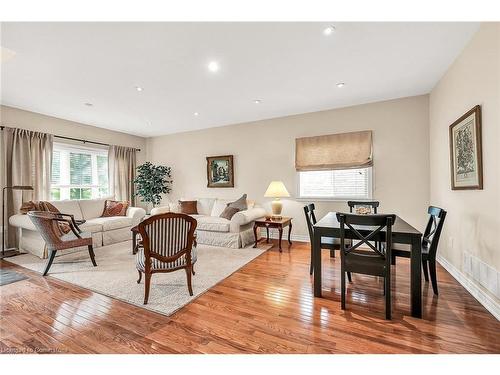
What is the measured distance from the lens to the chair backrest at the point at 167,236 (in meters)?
2.27

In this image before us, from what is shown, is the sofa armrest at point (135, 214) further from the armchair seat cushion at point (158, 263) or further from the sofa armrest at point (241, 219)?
the armchair seat cushion at point (158, 263)

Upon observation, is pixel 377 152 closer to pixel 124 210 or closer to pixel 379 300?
pixel 379 300

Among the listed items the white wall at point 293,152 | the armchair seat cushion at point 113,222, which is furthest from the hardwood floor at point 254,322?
the white wall at point 293,152

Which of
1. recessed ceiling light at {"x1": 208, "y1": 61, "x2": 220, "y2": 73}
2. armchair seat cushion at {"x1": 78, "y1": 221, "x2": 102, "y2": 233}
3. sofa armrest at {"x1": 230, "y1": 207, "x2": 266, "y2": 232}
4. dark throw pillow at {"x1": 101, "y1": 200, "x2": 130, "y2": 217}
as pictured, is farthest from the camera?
dark throw pillow at {"x1": 101, "y1": 200, "x2": 130, "y2": 217}

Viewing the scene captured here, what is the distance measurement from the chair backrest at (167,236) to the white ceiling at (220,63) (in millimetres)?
1804

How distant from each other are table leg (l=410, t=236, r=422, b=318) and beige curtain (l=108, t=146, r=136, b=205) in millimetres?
6219

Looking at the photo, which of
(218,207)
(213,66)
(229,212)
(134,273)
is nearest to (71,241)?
(134,273)

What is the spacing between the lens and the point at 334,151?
4418mm

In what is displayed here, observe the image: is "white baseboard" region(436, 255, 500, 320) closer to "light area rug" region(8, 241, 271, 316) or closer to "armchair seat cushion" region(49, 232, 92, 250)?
"light area rug" region(8, 241, 271, 316)

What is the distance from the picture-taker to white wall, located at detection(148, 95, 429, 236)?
3.88m

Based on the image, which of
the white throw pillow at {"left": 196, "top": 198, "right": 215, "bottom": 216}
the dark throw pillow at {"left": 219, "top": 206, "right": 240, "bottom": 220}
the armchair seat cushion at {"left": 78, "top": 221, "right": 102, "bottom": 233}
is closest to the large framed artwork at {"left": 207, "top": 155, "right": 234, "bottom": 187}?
the white throw pillow at {"left": 196, "top": 198, "right": 215, "bottom": 216}

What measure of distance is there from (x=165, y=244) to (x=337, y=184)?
3404mm
